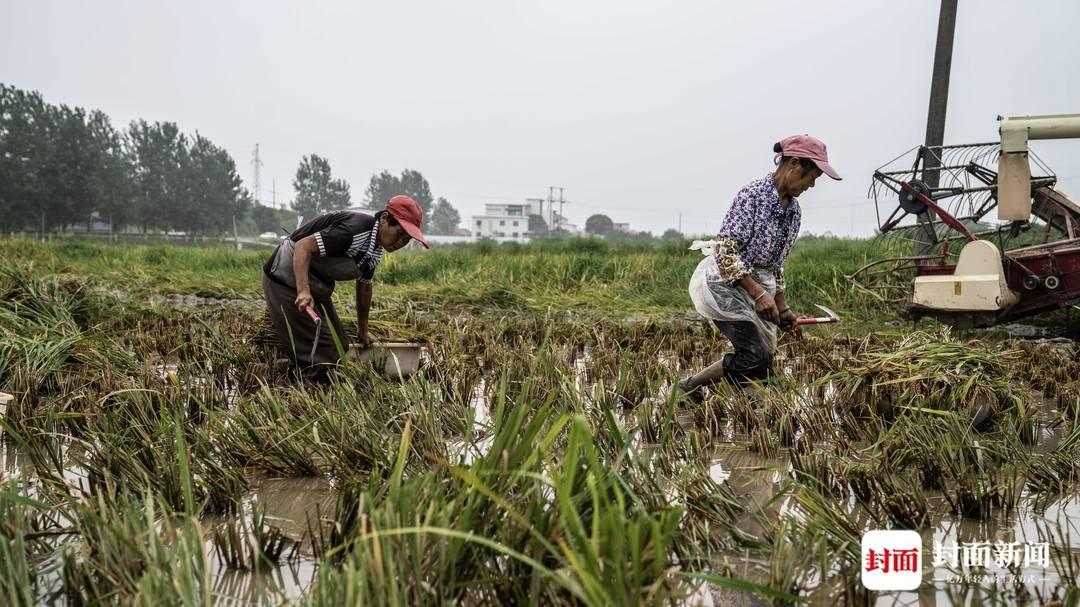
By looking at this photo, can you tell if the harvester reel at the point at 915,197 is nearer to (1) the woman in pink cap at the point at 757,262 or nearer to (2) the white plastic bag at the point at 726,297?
(1) the woman in pink cap at the point at 757,262

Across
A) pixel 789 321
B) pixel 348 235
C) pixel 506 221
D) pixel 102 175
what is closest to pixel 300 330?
pixel 348 235

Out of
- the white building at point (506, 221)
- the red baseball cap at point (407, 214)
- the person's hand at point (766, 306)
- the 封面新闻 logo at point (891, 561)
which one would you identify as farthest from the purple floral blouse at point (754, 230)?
the white building at point (506, 221)

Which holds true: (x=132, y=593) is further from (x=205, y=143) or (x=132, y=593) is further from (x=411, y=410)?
(x=205, y=143)

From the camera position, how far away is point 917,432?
2.84 m

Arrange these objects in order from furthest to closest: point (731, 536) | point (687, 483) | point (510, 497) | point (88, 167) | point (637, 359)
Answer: point (88, 167)
point (637, 359)
point (687, 483)
point (731, 536)
point (510, 497)

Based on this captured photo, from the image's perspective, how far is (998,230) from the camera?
6.03m

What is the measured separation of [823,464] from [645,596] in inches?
48.7

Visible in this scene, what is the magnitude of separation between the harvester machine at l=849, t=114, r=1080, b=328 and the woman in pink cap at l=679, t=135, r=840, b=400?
2722mm

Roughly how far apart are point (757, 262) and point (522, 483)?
2210 millimetres

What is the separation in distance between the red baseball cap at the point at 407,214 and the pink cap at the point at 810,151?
186 centimetres

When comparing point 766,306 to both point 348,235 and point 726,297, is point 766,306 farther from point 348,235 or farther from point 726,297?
point 348,235

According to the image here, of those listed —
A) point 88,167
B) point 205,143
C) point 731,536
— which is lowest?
point 731,536

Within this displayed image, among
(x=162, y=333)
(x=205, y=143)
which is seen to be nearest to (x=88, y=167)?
(x=205, y=143)

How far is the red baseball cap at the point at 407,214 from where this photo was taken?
388 cm
